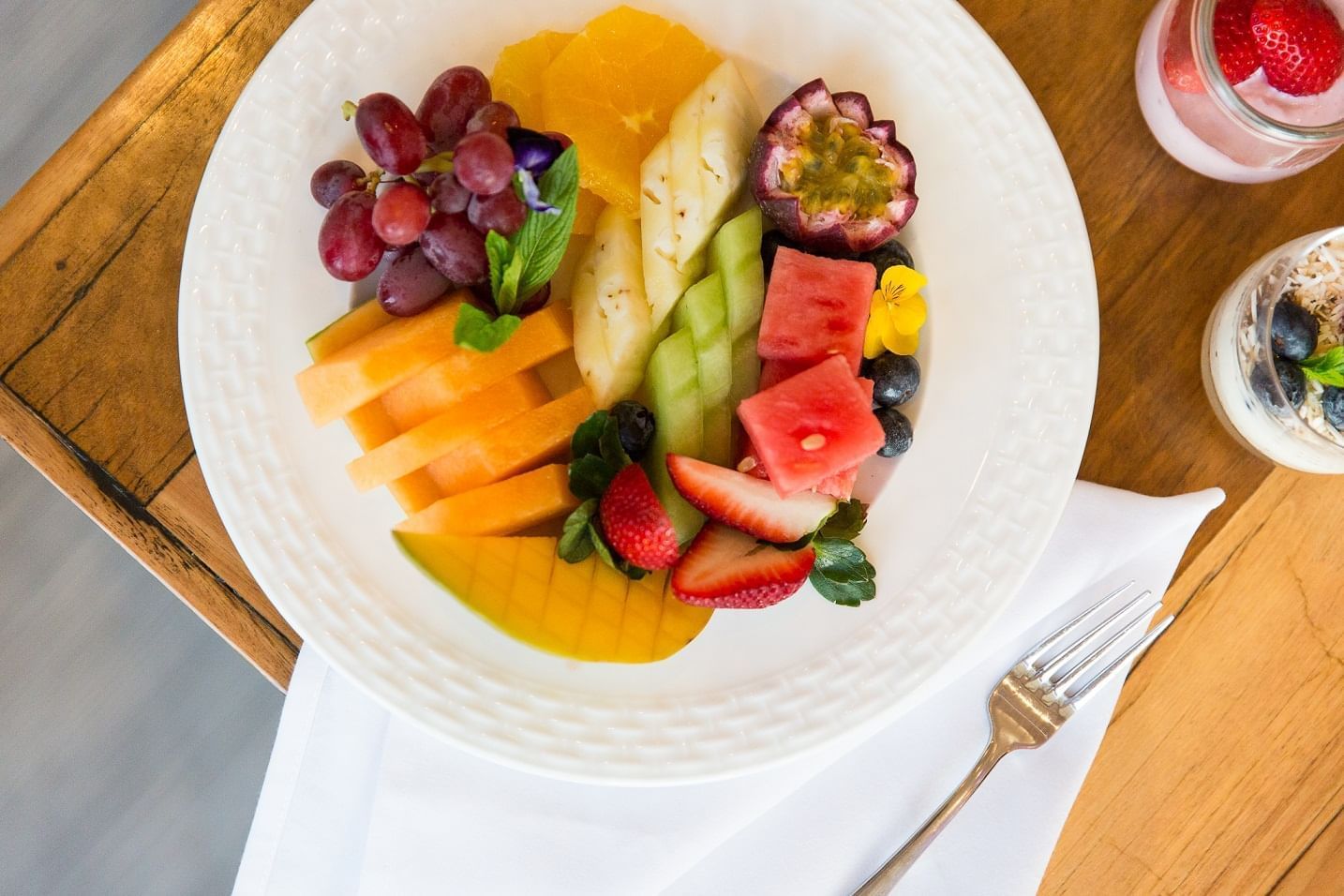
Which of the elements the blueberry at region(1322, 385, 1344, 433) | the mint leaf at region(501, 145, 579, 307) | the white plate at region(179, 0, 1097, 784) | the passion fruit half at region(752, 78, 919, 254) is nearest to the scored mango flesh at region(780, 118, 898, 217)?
the passion fruit half at region(752, 78, 919, 254)

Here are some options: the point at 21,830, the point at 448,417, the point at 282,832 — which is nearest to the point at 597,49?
the point at 448,417

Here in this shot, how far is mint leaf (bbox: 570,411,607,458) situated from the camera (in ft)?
3.37

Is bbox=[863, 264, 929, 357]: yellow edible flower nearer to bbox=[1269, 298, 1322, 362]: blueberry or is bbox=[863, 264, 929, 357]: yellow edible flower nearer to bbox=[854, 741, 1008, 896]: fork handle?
bbox=[1269, 298, 1322, 362]: blueberry

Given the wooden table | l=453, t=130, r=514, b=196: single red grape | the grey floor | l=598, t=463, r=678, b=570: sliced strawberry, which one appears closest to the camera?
l=453, t=130, r=514, b=196: single red grape

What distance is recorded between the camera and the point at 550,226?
938mm

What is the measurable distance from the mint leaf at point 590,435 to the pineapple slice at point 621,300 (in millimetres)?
55

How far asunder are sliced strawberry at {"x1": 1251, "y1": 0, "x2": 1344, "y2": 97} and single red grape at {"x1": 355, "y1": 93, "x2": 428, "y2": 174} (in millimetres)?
981

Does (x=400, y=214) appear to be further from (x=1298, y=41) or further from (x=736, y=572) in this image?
(x=1298, y=41)

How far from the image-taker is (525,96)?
1061 millimetres

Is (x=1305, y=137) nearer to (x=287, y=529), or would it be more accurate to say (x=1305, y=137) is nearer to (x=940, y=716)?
(x=940, y=716)

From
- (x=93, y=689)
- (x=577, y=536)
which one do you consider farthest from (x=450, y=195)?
(x=93, y=689)

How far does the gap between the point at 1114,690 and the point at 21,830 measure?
197 centimetres

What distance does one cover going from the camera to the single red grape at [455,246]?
0.95 metres

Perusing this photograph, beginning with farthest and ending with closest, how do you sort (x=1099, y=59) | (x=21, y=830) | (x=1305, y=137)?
(x=21, y=830)
(x=1099, y=59)
(x=1305, y=137)
